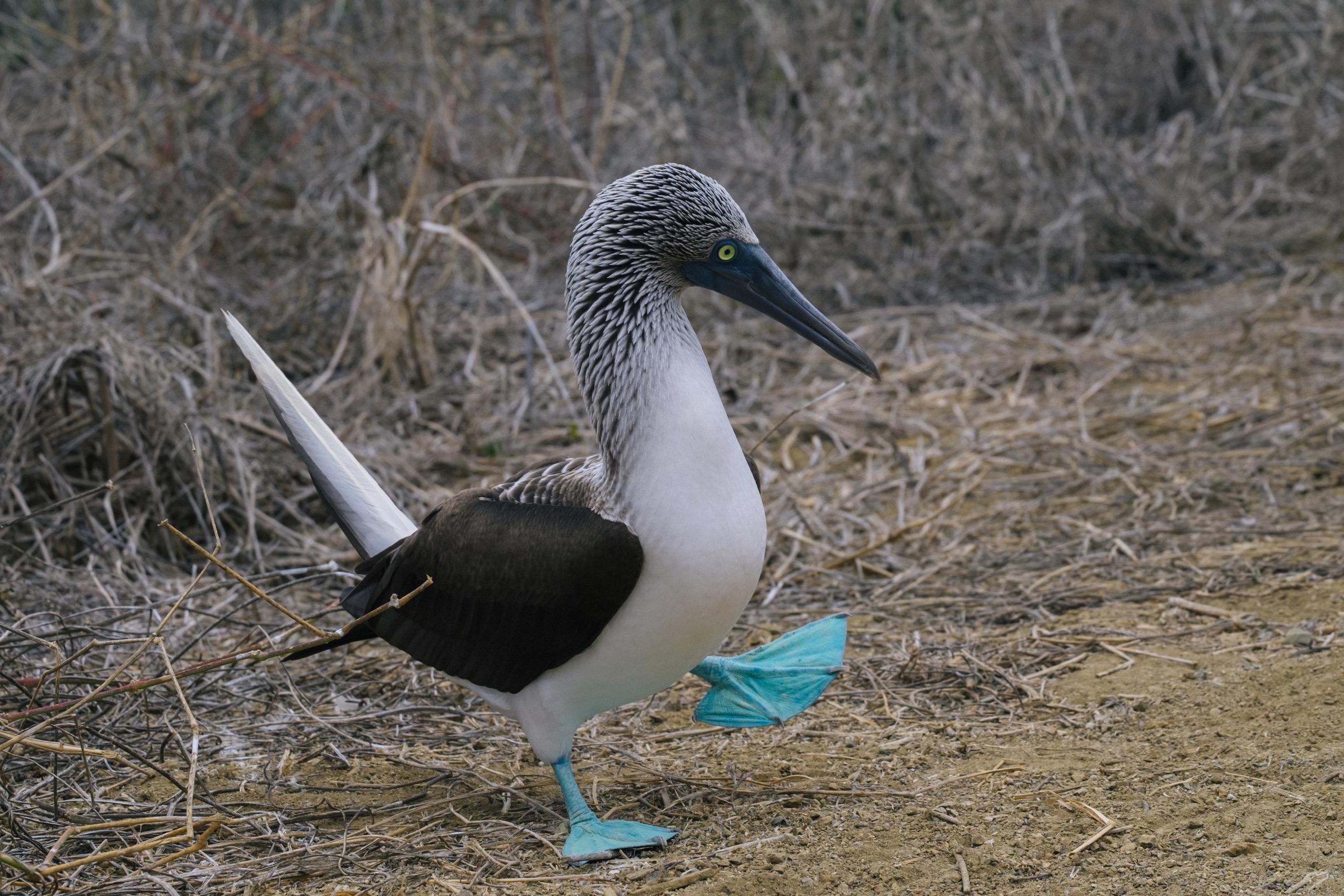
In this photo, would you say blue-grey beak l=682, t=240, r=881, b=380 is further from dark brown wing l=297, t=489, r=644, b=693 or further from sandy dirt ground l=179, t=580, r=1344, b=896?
sandy dirt ground l=179, t=580, r=1344, b=896

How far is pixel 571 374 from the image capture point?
21.5 feet

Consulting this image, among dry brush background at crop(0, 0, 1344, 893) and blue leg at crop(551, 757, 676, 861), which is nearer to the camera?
blue leg at crop(551, 757, 676, 861)

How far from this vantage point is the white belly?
270 centimetres

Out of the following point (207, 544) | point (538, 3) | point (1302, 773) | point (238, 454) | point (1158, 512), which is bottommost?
point (1158, 512)

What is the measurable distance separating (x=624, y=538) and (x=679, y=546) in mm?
125

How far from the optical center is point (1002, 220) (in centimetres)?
776

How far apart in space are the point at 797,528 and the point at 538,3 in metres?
5.52

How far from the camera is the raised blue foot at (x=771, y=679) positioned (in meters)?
→ 3.24

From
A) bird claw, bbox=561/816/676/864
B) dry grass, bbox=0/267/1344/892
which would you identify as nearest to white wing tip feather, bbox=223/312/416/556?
dry grass, bbox=0/267/1344/892

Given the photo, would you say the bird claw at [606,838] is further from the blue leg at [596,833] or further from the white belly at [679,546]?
the white belly at [679,546]

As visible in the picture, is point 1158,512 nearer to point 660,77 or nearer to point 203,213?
point 203,213

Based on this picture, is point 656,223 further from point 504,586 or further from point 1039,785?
point 1039,785

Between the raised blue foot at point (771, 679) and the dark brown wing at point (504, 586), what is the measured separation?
1.92ft

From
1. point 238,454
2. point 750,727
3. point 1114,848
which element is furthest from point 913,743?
point 238,454
